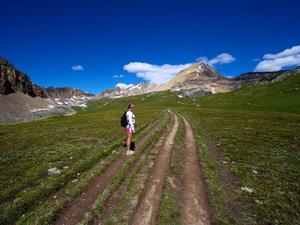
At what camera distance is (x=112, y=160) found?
61.0ft

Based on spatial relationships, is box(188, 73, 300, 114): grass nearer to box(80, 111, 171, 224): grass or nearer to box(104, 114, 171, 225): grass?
box(104, 114, 171, 225): grass

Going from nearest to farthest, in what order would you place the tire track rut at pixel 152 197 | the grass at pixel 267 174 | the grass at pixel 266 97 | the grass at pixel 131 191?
1. the tire track rut at pixel 152 197
2. the grass at pixel 131 191
3. the grass at pixel 267 174
4. the grass at pixel 266 97

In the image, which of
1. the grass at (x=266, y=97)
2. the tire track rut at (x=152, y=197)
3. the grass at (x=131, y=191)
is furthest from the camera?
the grass at (x=266, y=97)

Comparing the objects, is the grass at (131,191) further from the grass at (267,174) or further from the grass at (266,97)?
the grass at (266,97)

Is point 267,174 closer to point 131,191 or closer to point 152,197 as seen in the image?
point 152,197

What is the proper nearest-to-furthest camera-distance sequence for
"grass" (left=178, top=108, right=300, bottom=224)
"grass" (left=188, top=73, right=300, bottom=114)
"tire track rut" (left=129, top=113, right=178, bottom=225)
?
"tire track rut" (left=129, top=113, right=178, bottom=225) < "grass" (left=178, top=108, right=300, bottom=224) < "grass" (left=188, top=73, right=300, bottom=114)

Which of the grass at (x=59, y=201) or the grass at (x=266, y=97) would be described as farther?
the grass at (x=266, y=97)

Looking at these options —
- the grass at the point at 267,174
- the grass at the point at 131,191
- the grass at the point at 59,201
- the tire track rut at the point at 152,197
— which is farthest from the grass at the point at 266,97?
the grass at the point at 59,201

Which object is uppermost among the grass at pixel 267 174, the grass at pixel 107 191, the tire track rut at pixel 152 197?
the grass at pixel 107 191

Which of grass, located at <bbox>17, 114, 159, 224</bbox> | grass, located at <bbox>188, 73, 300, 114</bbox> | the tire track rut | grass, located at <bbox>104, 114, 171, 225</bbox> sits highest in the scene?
grass, located at <bbox>17, 114, 159, 224</bbox>

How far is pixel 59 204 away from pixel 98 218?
7.98ft

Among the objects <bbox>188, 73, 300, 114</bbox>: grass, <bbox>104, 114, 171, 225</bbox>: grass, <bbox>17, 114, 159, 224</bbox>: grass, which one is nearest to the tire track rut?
<bbox>104, 114, 171, 225</bbox>: grass

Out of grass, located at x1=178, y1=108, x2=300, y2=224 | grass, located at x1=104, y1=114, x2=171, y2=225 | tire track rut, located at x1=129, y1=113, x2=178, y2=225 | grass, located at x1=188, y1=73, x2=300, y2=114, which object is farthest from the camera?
grass, located at x1=188, y1=73, x2=300, y2=114

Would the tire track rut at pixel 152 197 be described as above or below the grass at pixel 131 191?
below
